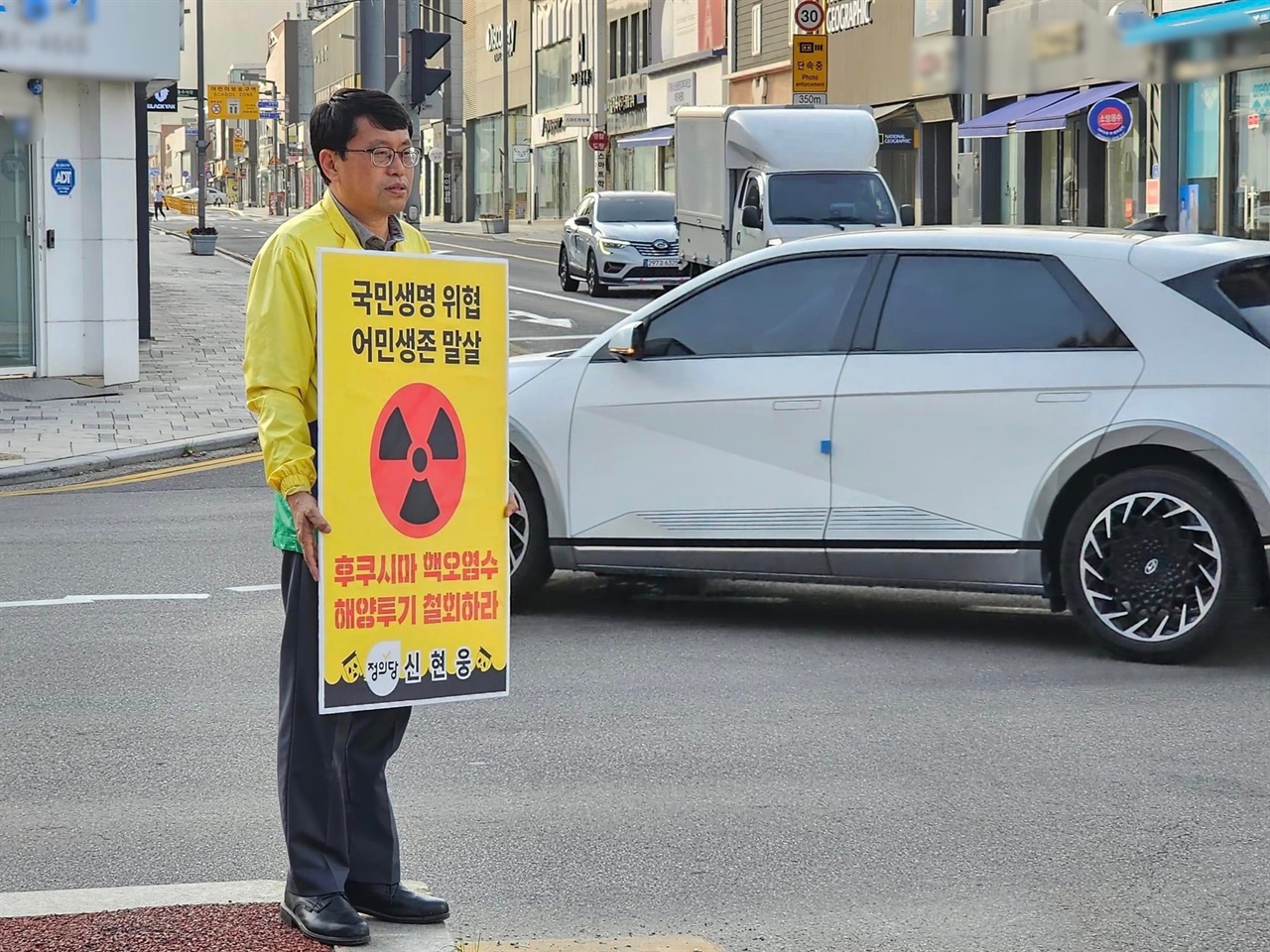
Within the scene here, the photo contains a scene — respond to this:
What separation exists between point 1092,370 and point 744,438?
1360mm

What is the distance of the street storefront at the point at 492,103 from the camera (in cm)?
8506

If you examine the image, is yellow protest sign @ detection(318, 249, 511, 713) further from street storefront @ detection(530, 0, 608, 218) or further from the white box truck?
street storefront @ detection(530, 0, 608, 218)

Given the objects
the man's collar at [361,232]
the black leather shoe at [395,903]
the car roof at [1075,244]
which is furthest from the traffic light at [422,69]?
the black leather shoe at [395,903]

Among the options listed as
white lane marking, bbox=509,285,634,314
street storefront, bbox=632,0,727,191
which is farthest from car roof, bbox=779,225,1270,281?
street storefront, bbox=632,0,727,191

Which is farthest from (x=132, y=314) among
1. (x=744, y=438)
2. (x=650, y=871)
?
(x=650, y=871)

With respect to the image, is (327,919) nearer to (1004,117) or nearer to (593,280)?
(593,280)

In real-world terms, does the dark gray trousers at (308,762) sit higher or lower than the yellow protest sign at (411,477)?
lower

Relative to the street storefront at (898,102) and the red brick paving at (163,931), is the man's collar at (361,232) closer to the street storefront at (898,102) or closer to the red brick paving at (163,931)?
the red brick paving at (163,931)

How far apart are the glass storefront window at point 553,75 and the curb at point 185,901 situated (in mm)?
73944

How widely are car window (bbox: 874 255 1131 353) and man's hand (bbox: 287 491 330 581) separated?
13.0 ft

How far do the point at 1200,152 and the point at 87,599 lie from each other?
24.7 m

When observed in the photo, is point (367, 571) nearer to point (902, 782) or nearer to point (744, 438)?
point (902, 782)

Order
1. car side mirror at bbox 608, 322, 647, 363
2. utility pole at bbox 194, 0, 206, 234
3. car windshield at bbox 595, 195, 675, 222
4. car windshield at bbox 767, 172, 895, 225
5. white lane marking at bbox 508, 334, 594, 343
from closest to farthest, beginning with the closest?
car side mirror at bbox 608, 322, 647, 363
white lane marking at bbox 508, 334, 594, 343
car windshield at bbox 767, 172, 895, 225
car windshield at bbox 595, 195, 675, 222
utility pole at bbox 194, 0, 206, 234

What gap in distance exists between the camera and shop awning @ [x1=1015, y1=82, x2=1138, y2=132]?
107 ft
